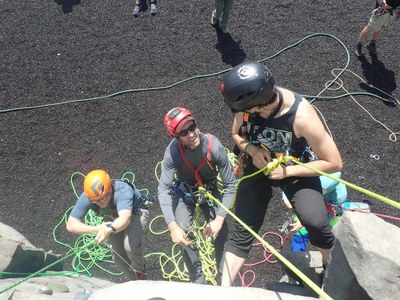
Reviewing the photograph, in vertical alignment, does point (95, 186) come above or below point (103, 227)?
above

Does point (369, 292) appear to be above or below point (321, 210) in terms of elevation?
above

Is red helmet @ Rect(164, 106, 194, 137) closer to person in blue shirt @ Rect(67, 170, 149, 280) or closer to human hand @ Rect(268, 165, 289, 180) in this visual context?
person in blue shirt @ Rect(67, 170, 149, 280)

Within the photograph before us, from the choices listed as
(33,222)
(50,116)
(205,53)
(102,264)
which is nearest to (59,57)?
(50,116)

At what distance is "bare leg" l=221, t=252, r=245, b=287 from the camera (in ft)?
11.6

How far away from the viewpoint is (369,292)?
2189 millimetres

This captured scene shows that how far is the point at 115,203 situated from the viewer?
3875mm

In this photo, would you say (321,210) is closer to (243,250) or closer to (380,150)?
(243,250)

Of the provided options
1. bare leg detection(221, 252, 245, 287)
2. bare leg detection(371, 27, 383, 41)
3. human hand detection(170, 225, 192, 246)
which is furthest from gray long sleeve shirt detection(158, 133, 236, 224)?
bare leg detection(371, 27, 383, 41)

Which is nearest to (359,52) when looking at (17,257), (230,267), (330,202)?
(330,202)

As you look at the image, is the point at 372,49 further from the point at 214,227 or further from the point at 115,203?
the point at 115,203

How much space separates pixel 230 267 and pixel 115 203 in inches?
50.4

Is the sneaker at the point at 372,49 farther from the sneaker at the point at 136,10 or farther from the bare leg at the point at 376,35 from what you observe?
the sneaker at the point at 136,10

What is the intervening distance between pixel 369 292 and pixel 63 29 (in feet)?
23.4

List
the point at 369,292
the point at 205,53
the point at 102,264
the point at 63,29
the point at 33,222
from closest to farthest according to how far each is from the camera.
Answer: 1. the point at 369,292
2. the point at 102,264
3. the point at 33,222
4. the point at 205,53
5. the point at 63,29
